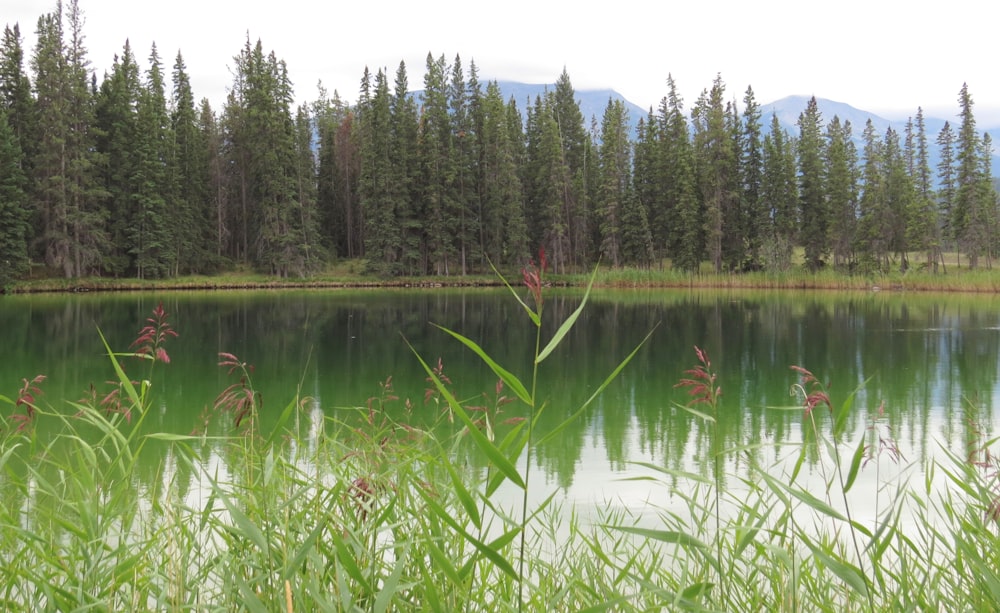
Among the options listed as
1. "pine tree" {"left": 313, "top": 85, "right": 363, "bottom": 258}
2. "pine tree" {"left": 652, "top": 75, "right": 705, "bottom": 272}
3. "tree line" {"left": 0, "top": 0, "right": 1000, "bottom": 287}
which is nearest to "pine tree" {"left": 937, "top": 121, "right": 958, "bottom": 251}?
"tree line" {"left": 0, "top": 0, "right": 1000, "bottom": 287}

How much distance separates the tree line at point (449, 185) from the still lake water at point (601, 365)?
18648 mm

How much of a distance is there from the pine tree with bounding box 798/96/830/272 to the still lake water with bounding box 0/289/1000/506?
22738 mm

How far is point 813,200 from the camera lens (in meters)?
51.7

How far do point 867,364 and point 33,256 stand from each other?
4188 centimetres

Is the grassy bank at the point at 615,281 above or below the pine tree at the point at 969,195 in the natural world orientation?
below

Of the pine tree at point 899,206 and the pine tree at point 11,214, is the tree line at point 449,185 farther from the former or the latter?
the pine tree at point 11,214

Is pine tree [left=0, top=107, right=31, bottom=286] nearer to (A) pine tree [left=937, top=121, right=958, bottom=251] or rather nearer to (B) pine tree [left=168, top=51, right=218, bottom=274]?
(B) pine tree [left=168, top=51, right=218, bottom=274]

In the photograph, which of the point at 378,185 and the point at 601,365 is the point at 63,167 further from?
the point at 601,365

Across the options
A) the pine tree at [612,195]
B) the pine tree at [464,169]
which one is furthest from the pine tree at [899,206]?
the pine tree at [464,169]

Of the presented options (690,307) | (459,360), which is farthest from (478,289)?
(459,360)

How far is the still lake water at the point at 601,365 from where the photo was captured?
7.89m

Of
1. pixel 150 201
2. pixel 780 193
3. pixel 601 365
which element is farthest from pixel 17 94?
pixel 780 193

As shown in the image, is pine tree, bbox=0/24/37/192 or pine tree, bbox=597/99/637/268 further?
pine tree, bbox=597/99/637/268

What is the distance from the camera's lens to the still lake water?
7.89 meters
